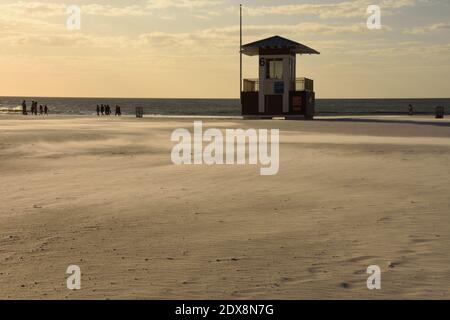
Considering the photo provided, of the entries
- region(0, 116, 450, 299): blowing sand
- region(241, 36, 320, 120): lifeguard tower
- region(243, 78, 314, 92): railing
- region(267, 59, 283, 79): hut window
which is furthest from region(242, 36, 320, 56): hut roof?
region(0, 116, 450, 299): blowing sand

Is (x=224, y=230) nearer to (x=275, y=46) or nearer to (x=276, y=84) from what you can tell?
(x=275, y=46)

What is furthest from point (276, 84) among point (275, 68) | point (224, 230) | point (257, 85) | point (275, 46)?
point (224, 230)

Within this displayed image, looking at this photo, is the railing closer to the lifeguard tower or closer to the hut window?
the lifeguard tower

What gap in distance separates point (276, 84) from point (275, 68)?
4.40ft

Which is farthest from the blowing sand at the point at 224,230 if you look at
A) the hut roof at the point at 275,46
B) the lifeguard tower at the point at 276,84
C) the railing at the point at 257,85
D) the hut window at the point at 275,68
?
the railing at the point at 257,85

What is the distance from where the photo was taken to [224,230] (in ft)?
27.9

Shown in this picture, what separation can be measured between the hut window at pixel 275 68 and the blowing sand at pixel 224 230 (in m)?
35.2

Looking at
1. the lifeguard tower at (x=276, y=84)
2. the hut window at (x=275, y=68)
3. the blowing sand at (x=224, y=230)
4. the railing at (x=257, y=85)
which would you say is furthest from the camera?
the railing at (x=257, y=85)

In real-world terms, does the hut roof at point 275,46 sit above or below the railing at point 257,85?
above

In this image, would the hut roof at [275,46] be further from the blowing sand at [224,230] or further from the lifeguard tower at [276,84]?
the blowing sand at [224,230]

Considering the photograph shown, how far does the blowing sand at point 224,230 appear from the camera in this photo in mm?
5988

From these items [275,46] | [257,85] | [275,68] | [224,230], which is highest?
[275,46]

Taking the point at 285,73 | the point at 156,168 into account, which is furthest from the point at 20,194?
the point at 285,73
